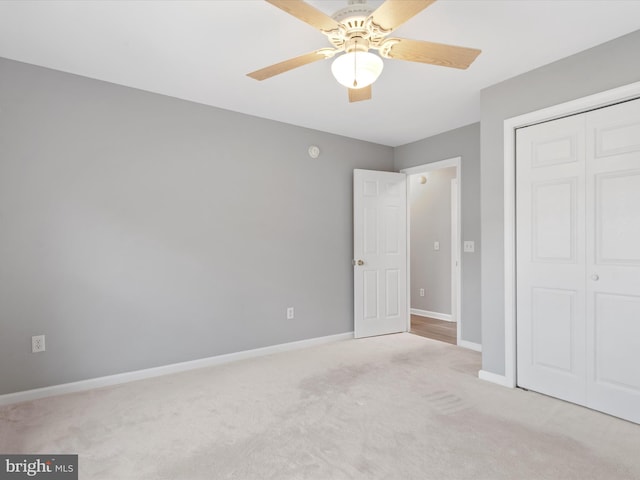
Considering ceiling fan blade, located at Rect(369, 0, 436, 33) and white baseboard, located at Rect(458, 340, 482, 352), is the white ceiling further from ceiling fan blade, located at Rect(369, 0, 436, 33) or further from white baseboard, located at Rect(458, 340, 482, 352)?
white baseboard, located at Rect(458, 340, 482, 352)

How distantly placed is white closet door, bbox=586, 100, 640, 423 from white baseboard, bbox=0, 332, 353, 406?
2.61 metres

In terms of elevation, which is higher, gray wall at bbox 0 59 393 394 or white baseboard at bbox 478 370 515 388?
gray wall at bbox 0 59 393 394

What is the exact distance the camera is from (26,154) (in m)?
2.73

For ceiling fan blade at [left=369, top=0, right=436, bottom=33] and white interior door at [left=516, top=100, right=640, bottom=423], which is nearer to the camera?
ceiling fan blade at [left=369, top=0, right=436, bottom=33]

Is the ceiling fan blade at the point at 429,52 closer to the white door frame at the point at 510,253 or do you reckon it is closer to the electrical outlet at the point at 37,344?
the white door frame at the point at 510,253

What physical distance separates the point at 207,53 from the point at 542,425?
3.32 metres

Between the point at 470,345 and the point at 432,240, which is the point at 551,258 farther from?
the point at 432,240

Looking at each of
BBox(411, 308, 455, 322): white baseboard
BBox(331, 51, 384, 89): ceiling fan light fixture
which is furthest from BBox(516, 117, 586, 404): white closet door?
BBox(411, 308, 455, 322): white baseboard

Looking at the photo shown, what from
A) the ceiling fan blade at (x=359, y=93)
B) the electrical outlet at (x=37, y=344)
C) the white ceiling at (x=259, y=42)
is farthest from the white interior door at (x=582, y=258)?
the electrical outlet at (x=37, y=344)

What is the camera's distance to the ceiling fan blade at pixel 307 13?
1544mm

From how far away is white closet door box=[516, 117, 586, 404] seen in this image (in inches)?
103

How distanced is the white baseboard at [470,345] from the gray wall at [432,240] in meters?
1.56

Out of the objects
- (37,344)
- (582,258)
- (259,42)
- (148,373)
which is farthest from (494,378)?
(37,344)

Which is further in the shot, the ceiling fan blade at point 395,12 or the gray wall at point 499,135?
the gray wall at point 499,135
